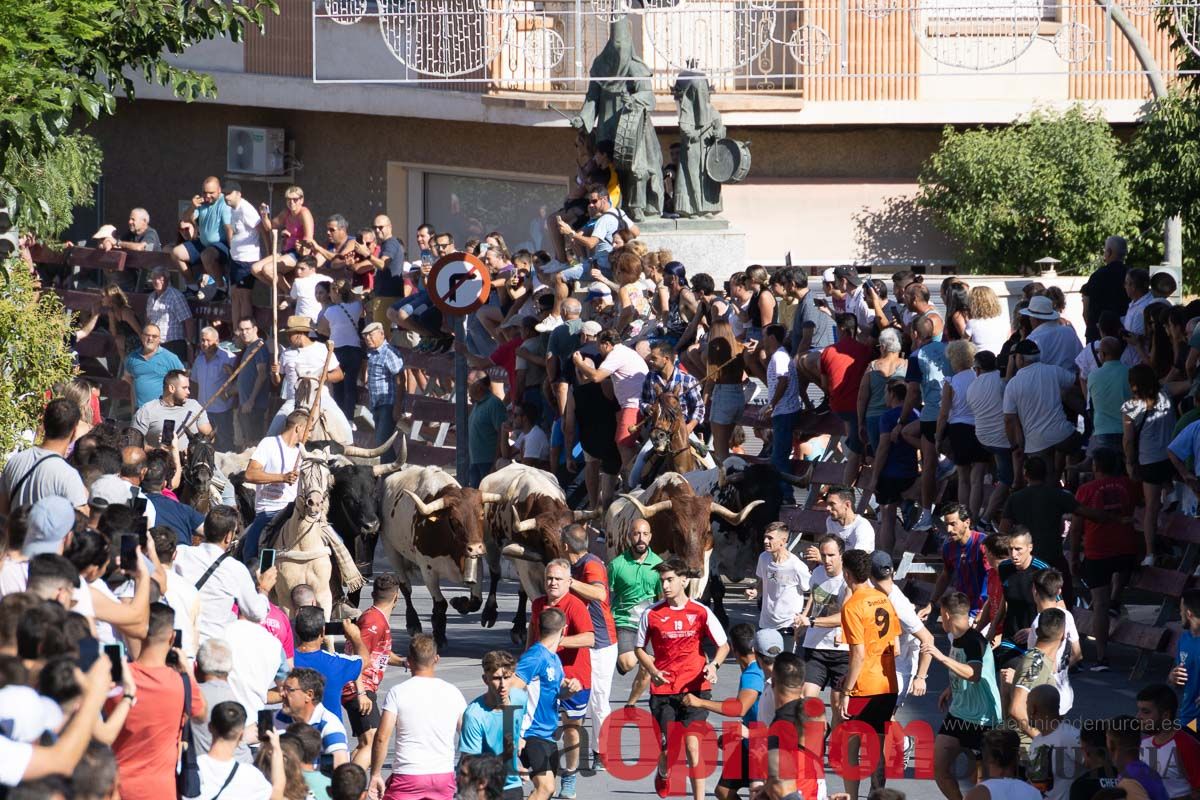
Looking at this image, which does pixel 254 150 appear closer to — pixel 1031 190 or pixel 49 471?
pixel 1031 190

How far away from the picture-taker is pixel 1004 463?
639 inches

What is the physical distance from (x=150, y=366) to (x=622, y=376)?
21.8 feet

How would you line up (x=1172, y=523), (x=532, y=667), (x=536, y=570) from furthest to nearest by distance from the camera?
(x=536, y=570)
(x=1172, y=523)
(x=532, y=667)

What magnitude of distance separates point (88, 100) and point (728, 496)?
21.6 feet

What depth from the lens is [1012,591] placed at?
41.4 ft

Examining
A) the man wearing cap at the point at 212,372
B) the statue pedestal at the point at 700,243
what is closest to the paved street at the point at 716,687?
the man wearing cap at the point at 212,372

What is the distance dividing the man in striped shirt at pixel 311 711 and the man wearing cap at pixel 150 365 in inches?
465

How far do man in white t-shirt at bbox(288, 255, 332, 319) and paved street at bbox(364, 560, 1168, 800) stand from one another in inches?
216

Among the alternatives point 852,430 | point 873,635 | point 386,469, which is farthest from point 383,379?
point 873,635

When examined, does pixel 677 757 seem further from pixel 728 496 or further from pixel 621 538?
pixel 728 496

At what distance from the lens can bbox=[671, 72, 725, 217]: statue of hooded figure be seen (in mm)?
23484

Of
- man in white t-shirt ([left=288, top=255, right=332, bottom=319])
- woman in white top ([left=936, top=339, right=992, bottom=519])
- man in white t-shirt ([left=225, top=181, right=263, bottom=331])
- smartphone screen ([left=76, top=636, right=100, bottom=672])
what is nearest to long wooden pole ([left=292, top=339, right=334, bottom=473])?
man in white t-shirt ([left=288, top=255, right=332, bottom=319])

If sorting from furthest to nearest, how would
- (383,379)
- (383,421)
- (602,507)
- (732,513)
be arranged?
(383,421) < (383,379) < (602,507) < (732,513)

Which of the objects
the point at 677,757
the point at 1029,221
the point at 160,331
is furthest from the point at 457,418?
the point at 1029,221
